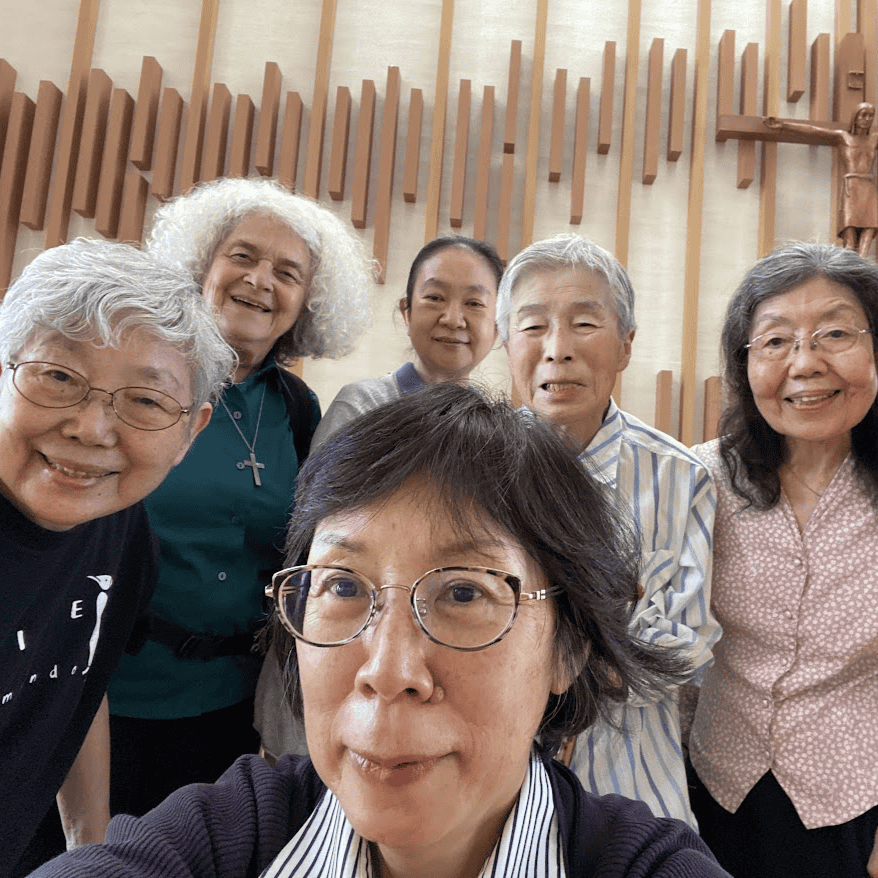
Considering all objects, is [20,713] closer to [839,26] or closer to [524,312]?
[524,312]

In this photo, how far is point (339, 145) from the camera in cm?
408

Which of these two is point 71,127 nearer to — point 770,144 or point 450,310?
point 450,310

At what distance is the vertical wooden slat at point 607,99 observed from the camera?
13.5 ft

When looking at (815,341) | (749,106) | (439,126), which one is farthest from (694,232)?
(815,341)

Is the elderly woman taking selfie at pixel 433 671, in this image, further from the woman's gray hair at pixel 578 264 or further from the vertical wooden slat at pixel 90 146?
the vertical wooden slat at pixel 90 146

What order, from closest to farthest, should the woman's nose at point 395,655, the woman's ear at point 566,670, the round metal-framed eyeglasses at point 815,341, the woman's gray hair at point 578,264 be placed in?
the woman's nose at point 395,655
the woman's ear at point 566,670
the round metal-framed eyeglasses at point 815,341
the woman's gray hair at point 578,264

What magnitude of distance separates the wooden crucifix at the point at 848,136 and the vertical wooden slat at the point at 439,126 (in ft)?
4.53

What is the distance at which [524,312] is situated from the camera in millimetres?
1915

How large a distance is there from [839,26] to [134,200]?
144 inches

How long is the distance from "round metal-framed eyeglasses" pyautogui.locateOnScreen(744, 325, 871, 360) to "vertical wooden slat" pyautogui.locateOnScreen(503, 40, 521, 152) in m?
2.66

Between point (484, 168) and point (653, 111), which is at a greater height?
point (653, 111)

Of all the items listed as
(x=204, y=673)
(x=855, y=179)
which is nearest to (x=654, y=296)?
(x=855, y=179)

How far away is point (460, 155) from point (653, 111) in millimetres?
995

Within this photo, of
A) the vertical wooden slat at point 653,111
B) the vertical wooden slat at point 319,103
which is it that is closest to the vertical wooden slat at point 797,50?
the vertical wooden slat at point 653,111
